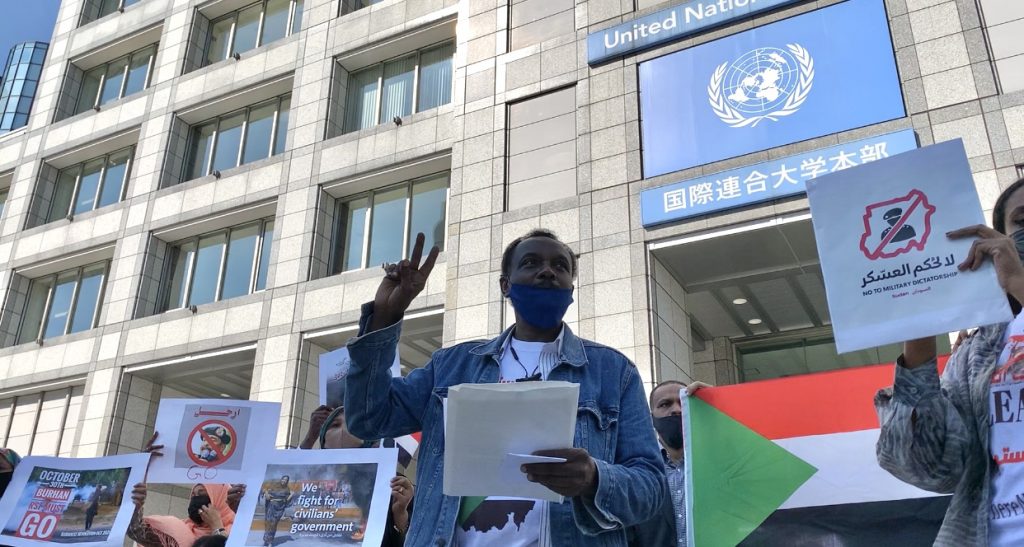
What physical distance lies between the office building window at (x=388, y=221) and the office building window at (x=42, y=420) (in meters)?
7.63

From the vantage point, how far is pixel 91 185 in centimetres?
2239

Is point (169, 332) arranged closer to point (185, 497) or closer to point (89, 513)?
point (185, 497)

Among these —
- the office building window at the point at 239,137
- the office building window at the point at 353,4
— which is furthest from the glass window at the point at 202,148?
the office building window at the point at 353,4

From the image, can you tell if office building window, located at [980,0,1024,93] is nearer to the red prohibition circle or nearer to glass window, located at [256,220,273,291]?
the red prohibition circle

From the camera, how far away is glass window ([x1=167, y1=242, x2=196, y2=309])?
19.3 m

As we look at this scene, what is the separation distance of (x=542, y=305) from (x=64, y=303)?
21.9m

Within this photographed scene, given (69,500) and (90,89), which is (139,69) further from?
(69,500)

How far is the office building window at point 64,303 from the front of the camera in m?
20.7

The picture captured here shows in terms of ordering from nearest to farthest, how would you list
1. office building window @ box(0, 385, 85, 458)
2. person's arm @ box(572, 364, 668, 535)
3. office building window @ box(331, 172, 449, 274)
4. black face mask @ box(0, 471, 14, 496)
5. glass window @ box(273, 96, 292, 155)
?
person's arm @ box(572, 364, 668, 535)
black face mask @ box(0, 471, 14, 496)
office building window @ box(331, 172, 449, 274)
glass window @ box(273, 96, 292, 155)
office building window @ box(0, 385, 85, 458)

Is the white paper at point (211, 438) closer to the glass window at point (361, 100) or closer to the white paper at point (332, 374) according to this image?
the white paper at point (332, 374)

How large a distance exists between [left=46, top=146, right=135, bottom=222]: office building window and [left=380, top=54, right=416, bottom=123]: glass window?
8.04m

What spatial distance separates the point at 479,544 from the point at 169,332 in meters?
17.3

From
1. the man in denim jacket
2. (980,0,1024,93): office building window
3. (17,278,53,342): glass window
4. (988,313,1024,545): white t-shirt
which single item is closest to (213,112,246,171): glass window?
(17,278,53,342): glass window

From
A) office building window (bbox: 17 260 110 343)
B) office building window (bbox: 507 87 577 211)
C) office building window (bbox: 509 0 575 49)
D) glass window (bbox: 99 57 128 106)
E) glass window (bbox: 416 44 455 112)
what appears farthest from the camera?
glass window (bbox: 99 57 128 106)
